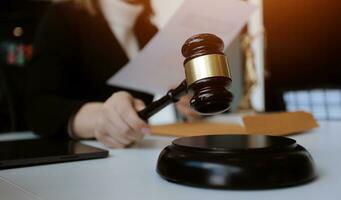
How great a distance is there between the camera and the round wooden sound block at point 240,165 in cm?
42

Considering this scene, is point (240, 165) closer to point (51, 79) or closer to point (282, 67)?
point (51, 79)

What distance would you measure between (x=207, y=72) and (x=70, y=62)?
814mm

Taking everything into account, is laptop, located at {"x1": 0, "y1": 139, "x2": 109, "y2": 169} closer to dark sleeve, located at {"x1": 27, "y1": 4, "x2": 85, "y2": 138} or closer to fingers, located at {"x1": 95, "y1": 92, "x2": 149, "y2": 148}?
fingers, located at {"x1": 95, "y1": 92, "x2": 149, "y2": 148}

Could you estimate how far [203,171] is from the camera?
1.43ft

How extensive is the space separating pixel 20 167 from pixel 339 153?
0.47 meters

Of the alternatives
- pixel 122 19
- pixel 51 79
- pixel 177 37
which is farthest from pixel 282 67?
pixel 177 37

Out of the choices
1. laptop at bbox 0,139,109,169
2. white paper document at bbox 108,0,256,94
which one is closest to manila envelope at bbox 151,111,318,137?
white paper document at bbox 108,0,256,94

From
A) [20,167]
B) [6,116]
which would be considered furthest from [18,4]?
[20,167]

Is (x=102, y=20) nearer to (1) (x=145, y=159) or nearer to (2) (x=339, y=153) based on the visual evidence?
(1) (x=145, y=159)

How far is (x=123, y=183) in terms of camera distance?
0.48 meters

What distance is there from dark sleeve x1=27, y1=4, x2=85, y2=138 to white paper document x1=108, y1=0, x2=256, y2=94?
17 centimetres

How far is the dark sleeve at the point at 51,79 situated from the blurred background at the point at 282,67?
0.27m

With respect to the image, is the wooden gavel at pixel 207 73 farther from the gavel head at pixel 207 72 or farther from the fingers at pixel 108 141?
the fingers at pixel 108 141

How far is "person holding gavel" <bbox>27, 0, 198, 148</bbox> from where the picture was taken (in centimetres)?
97
